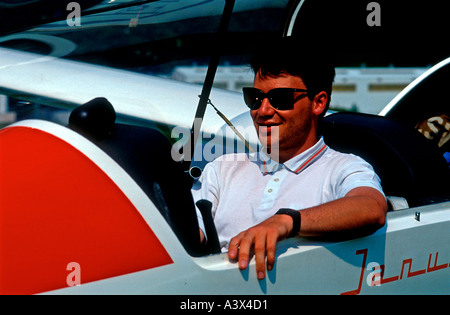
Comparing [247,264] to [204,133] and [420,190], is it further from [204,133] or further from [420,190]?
[204,133]

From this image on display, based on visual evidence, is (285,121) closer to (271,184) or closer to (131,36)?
(271,184)

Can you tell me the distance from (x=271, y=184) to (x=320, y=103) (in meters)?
0.31

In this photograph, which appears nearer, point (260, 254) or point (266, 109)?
point (260, 254)

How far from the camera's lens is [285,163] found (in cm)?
165

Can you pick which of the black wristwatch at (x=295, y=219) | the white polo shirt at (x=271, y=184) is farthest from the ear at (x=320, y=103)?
the black wristwatch at (x=295, y=219)

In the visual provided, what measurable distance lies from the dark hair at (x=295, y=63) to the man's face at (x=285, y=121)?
0.07 feet

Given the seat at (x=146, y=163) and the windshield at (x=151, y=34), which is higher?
the windshield at (x=151, y=34)

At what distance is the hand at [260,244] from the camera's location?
46.4 inches

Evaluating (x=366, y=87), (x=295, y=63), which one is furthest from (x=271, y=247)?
(x=366, y=87)

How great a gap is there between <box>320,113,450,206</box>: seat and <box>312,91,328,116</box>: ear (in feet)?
1.07

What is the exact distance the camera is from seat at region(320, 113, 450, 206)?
1745 mm

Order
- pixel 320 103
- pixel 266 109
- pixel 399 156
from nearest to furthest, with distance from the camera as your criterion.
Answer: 1. pixel 266 109
2. pixel 320 103
3. pixel 399 156

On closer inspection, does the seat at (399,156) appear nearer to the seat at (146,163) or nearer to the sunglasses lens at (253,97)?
the sunglasses lens at (253,97)

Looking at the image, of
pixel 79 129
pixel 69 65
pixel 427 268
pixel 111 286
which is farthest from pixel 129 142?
pixel 69 65
